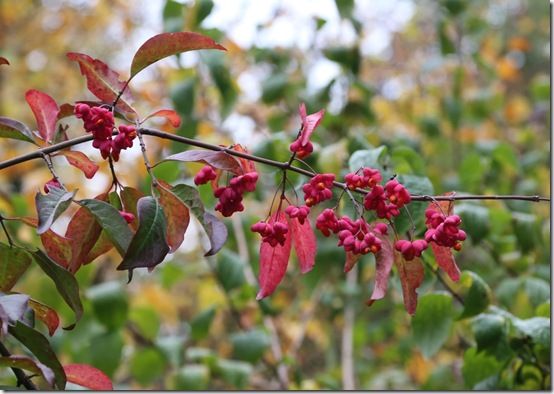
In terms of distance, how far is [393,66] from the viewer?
3.00 metres

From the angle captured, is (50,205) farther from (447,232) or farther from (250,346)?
(250,346)

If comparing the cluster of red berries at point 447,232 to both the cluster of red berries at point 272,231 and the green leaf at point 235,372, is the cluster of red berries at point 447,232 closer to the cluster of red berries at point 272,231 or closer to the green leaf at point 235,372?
the cluster of red berries at point 272,231

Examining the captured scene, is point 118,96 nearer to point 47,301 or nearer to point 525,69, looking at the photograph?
point 47,301

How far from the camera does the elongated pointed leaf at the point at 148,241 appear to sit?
49 centimetres

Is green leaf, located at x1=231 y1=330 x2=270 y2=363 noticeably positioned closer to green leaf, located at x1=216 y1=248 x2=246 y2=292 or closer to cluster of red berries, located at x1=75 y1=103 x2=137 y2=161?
green leaf, located at x1=216 y1=248 x2=246 y2=292

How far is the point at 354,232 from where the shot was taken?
0.55 metres

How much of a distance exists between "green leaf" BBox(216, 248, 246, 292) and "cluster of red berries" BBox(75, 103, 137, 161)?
0.72 meters

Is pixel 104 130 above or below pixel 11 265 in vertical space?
above

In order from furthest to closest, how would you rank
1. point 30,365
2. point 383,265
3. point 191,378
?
point 191,378
point 383,265
point 30,365

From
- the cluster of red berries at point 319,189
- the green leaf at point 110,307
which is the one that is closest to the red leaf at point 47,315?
the cluster of red berries at point 319,189

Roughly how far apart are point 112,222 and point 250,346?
Result: 2.62ft

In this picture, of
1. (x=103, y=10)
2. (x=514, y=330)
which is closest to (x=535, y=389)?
(x=514, y=330)

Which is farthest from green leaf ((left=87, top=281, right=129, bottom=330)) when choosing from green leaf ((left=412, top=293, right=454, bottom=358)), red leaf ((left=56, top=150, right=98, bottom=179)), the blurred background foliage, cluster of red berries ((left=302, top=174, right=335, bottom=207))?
cluster of red berries ((left=302, top=174, right=335, bottom=207))

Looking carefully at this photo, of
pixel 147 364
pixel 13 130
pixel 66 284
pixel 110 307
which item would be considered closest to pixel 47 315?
pixel 66 284
